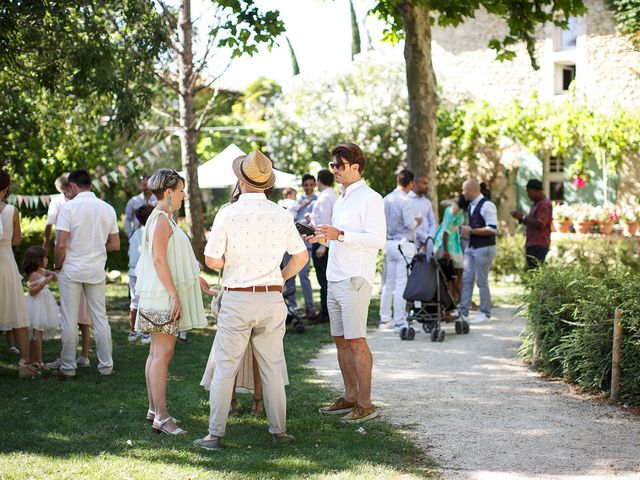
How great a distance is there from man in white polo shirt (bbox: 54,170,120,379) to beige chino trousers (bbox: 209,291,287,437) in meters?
2.60

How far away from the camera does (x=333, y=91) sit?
77.5 feet

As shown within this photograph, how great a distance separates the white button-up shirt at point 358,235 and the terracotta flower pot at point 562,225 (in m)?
14.1

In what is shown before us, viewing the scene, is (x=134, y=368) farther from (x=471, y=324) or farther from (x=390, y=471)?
(x=471, y=324)

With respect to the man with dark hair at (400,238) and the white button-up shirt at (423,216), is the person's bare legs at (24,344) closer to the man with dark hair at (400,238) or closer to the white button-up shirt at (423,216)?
the man with dark hair at (400,238)

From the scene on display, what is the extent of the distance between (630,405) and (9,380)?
536 centimetres

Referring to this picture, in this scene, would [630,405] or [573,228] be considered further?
[573,228]

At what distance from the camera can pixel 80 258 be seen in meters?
7.60

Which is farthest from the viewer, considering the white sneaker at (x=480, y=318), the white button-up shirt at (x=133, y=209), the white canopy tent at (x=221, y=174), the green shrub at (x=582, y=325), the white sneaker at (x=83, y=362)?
the white canopy tent at (x=221, y=174)

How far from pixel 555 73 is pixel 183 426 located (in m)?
18.2

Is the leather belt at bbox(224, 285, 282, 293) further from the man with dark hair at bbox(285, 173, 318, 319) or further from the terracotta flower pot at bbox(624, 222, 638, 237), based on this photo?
the terracotta flower pot at bbox(624, 222, 638, 237)

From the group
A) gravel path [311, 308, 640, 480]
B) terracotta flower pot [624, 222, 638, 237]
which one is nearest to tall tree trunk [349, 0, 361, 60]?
terracotta flower pot [624, 222, 638, 237]

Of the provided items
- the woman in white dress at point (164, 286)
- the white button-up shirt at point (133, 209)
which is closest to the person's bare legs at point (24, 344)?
the woman in white dress at point (164, 286)

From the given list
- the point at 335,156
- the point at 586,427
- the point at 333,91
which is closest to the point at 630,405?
the point at 586,427

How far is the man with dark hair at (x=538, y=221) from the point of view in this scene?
36.1ft
